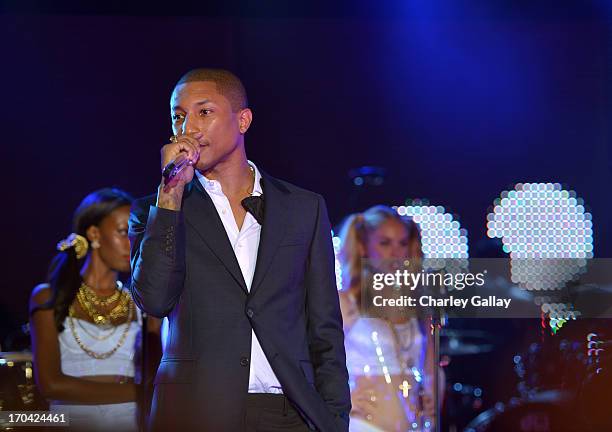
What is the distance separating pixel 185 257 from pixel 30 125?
3515 millimetres

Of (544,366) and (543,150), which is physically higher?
(543,150)

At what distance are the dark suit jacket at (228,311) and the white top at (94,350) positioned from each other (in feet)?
6.34

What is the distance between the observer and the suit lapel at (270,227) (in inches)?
100.0

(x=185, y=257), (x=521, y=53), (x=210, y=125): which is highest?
(x=521, y=53)

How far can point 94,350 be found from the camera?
444 cm

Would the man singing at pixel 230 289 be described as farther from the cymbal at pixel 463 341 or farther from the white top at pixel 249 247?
the cymbal at pixel 463 341

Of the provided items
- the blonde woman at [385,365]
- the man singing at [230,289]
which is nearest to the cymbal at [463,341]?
the blonde woman at [385,365]

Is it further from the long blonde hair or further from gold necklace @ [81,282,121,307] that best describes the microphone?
the long blonde hair

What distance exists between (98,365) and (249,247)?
2.08 metres

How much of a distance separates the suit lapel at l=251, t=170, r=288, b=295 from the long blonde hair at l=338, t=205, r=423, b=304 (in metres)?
2.22

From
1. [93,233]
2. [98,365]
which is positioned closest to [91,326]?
[98,365]

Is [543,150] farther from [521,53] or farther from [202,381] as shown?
[202,381]

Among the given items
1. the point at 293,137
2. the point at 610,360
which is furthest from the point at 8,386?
the point at 610,360

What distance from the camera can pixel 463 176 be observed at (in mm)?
5789
